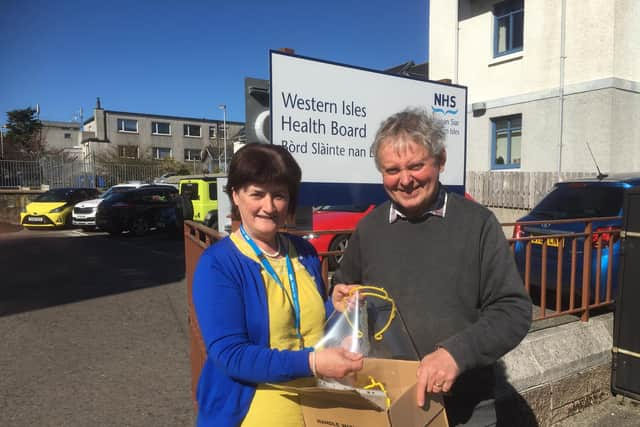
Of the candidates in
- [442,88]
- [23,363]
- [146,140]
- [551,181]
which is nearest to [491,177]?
[551,181]

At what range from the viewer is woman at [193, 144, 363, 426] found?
1282mm

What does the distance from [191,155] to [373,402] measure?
187 feet

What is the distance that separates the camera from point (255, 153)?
1532 mm

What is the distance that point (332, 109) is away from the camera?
3131 mm

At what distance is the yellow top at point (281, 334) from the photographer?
1.45 m

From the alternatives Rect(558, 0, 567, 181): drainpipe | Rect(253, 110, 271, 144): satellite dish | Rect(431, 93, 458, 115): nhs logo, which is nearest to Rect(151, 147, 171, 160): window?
Rect(558, 0, 567, 181): drainpipe

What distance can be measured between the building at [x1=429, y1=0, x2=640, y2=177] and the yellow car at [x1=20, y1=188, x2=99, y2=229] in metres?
14.5

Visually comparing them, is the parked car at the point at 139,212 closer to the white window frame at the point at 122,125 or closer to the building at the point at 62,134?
the white window frame at the point at 122,125

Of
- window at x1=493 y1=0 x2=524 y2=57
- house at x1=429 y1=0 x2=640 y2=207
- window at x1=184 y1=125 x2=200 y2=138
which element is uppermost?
window at x1=184 y1=125 x2=200 y2=138

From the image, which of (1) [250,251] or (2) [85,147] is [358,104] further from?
(2) [85,147]

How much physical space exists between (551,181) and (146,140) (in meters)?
48.5

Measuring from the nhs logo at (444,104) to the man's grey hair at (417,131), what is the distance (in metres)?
2.23

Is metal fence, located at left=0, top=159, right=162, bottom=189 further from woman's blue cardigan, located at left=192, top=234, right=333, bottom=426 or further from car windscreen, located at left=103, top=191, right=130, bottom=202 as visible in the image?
woman's blue cardigan, located at left=192, top=234, right=333, bottom=426

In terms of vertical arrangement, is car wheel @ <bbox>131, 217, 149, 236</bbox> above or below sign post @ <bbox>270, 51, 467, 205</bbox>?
below
